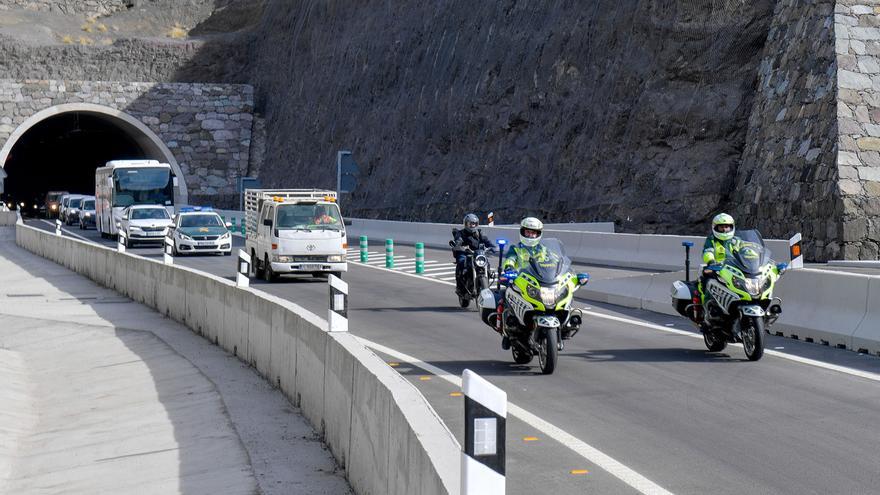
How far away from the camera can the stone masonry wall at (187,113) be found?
263 feet

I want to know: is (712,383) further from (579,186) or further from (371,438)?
(579,186)

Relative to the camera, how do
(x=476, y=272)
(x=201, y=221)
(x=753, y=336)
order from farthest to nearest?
(x=201, y=221) → (x=476, y=272) → (x=753, y=336)

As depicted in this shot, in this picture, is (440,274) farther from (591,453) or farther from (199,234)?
(591,453)

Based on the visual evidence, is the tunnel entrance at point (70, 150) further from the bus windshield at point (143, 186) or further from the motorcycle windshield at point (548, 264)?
the motorcycle windshield at point (548, 264)

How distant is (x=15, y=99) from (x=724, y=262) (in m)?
72.0

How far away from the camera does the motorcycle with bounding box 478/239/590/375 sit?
44.9 feet

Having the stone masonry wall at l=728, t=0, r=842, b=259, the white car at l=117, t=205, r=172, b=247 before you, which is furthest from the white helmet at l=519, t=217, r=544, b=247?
the white car at l=117, t=205, r=172, b=247

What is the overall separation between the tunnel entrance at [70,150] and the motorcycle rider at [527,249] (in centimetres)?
5713

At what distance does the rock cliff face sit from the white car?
13.6 m

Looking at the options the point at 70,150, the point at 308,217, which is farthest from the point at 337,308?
the point at 70,150

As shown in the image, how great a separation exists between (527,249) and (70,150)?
349ft

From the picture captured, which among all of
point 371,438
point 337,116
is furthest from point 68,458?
point 337,116

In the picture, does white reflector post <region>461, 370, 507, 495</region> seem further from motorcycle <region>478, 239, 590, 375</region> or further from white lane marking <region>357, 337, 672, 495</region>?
motorcycle <region>478, 239, 590, 375</region>

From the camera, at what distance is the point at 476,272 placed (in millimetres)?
21281
